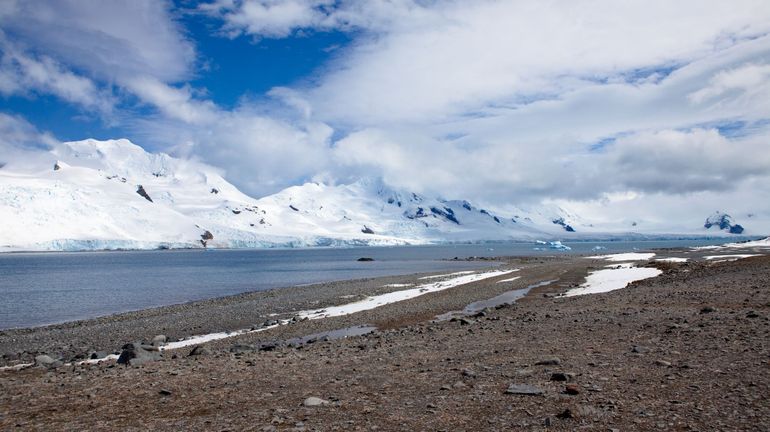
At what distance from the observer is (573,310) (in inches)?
911

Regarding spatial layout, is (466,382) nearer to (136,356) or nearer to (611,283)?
(136,356)

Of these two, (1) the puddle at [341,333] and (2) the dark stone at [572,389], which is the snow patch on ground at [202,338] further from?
(2) the dark stone at [572,389]

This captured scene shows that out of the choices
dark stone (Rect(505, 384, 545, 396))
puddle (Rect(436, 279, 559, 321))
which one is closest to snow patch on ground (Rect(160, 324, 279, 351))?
puddle (Rect(436, 279, 559, 321))

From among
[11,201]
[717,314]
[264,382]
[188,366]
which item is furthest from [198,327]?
[11,201]

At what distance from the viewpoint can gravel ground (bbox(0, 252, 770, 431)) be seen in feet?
30.6

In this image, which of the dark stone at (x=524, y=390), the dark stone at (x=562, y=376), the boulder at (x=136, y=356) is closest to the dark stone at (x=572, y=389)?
the dark stone at (x=524, y=390)

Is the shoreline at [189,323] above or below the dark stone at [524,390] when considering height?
below

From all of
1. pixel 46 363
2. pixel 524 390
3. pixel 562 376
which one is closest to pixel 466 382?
pixel 524 390

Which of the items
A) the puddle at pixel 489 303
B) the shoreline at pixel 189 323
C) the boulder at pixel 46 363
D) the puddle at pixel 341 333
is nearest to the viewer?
the boulder at pixel 46 363

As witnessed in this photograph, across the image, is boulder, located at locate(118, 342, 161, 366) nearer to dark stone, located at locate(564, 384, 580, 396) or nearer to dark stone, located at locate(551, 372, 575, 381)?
dark stone, located at locate(551, 372, 575, 381)

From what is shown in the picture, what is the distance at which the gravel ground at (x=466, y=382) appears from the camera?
933 centimetres

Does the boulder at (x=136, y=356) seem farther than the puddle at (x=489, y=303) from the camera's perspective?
No

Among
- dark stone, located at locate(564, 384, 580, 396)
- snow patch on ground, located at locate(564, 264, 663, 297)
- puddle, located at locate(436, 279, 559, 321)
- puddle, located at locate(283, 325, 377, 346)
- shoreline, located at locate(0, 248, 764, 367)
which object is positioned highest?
dark stone, located at locate(564, 384, 580, 396)

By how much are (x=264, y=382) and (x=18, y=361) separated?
51.5 feet
